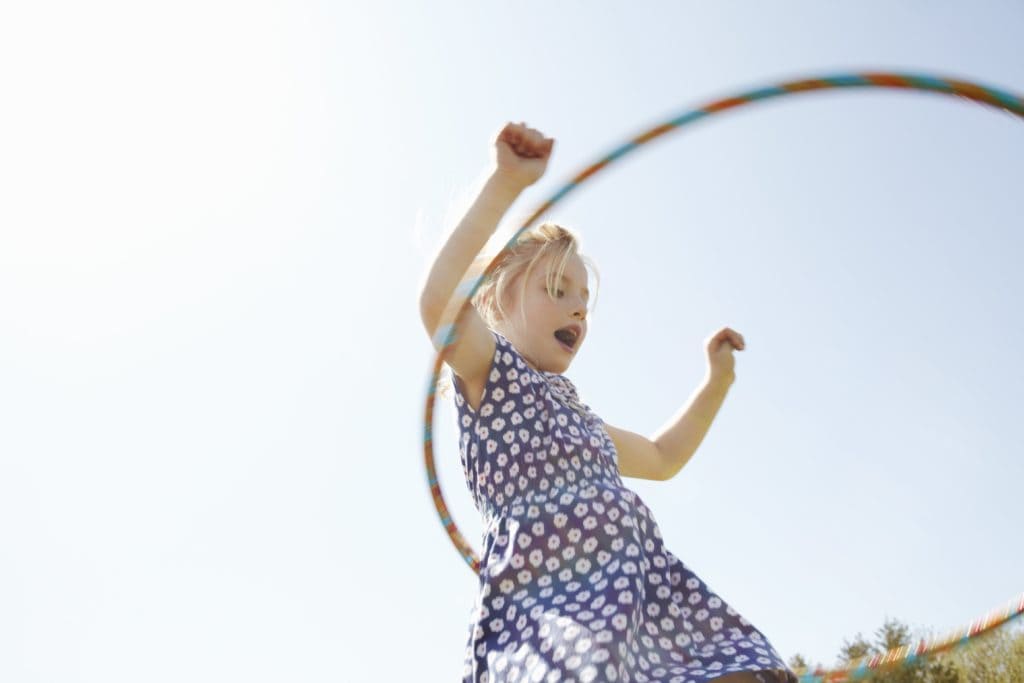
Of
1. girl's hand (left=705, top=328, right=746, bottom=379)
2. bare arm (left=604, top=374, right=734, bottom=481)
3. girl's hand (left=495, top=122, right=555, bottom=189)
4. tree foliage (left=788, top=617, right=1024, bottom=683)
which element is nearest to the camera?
girl's hand (left=495, top=122, right=555, bottom=189)

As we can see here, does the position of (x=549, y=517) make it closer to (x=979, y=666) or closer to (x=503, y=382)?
(x=503, y=382)

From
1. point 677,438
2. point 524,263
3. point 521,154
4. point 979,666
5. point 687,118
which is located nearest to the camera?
point 521,154

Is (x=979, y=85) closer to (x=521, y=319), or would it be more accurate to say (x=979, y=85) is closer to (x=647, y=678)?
(x=521, y=319)

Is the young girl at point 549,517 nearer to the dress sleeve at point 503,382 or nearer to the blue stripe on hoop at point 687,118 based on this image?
the dress sleeve at point 503,382

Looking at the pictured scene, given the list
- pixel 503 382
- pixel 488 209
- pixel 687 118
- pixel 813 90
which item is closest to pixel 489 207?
pixel 488 209

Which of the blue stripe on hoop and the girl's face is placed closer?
the blue stripe on hoop

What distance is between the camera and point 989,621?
11.3 ft

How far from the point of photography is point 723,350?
12.6ft

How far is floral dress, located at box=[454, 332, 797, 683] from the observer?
2.27 meters

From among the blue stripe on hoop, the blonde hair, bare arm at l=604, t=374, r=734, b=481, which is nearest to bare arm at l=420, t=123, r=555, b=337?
the blue stripe on hoop

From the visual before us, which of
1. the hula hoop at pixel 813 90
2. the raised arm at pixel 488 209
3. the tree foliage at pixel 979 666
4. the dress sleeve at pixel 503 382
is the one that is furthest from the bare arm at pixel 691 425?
the tree foliage at pixel 979 666

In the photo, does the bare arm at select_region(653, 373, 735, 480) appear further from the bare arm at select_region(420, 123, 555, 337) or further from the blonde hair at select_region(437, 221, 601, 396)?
the bare arm at select_region(420, 123, 555, 337)

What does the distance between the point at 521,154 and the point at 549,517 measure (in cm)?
101

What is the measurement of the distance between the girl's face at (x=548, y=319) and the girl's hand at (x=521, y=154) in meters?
0.66
